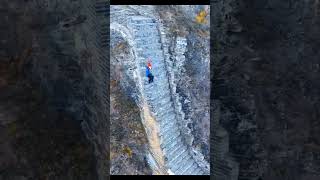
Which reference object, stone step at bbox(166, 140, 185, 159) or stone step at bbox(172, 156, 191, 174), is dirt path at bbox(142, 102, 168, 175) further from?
stone step at bbox(172, 156, 191, 174)

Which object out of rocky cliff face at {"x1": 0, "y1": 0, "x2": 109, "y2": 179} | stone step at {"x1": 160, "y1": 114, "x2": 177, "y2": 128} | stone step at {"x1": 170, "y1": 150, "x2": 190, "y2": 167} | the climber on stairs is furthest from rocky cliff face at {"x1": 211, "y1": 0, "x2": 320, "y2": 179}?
the climber on stairs


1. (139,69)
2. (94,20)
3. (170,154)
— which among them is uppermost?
(94,20)

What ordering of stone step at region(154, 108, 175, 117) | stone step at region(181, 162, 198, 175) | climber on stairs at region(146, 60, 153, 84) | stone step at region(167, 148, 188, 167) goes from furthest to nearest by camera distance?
climber on stairs at region(146, 60, 153, 84) < stone step at region(154, 108, 175, 117) < stone step at region(167, 148, 188, 167) < stone step at region(181, 162, 198, 175)

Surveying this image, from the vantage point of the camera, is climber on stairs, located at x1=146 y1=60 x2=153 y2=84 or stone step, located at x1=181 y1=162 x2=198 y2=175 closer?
stone step, located at x1=181 y1=162 x2=198 y2=175

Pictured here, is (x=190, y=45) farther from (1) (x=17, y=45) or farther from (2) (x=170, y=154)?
(1) (x=17, y=45)

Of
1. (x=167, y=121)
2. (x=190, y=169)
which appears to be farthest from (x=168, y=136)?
(x=190, y=169)

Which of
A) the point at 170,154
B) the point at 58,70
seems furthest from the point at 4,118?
the point at 170,154
